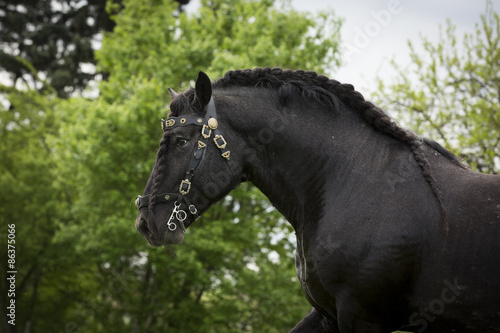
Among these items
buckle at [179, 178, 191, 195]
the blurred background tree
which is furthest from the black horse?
the blurred background tree

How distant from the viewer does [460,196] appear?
336cm

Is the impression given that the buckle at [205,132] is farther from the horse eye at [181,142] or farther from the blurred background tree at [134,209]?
the blurred background tree at [134,209]

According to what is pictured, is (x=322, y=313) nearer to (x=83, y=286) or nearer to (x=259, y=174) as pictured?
(x=259, y=174)

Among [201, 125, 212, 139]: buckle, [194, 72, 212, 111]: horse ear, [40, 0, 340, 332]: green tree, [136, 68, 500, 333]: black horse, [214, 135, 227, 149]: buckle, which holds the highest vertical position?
[40, 0, 340, 332]: green tree

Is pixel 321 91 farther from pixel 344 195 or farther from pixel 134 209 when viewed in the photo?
pixel 134 209

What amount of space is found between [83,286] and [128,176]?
6.38m

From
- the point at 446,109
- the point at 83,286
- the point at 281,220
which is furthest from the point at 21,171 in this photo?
the point at 446,109

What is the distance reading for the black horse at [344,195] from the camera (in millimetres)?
3238

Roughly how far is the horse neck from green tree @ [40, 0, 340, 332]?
10274mm

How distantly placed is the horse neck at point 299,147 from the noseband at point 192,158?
0.13 metres

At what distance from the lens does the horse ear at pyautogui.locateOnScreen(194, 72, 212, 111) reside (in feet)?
12.5

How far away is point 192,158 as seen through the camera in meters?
3.80

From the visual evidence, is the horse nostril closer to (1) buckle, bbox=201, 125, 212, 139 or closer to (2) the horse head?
(2) the horse head

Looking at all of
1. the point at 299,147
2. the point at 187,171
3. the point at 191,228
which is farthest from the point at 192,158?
the point at 191,228
